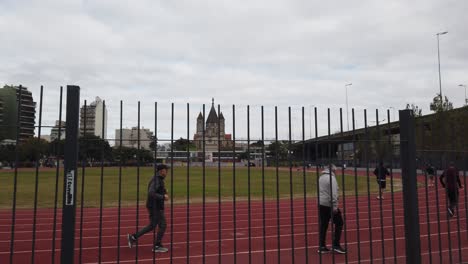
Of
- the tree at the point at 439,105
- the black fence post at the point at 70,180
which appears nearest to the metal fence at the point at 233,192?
the black fence post at the point at 70,180

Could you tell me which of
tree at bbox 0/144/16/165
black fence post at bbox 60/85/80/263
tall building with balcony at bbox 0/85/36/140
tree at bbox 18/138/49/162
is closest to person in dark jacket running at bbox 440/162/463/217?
black fence post at bbox 60/85/80/263

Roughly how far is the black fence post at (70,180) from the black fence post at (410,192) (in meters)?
3.75

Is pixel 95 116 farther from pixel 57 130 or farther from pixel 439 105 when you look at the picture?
pixel 439 105

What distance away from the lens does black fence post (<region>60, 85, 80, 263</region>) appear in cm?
367

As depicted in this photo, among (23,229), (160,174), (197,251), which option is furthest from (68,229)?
(23,229)

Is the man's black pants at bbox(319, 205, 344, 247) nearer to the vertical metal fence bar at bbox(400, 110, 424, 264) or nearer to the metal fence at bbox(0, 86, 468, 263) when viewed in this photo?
the metal fence at bbox(0, 86, 468, 263)

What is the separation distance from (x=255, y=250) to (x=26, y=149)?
536 cm

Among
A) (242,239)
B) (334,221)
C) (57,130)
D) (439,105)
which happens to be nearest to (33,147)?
(57,130)

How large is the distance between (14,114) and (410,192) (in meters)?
4.54

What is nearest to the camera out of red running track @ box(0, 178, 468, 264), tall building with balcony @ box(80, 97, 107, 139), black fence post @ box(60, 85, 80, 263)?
black fence post @ box(60, 85, 80, 263)

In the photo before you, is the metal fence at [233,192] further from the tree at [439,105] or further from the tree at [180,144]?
the tree at [439,105]

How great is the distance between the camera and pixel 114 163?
487 cm

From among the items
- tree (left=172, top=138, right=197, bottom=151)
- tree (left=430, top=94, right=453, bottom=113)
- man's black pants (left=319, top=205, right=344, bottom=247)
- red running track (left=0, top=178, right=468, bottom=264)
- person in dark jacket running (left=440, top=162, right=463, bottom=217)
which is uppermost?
tree (left=430, top=94, right=453, bottom=113)

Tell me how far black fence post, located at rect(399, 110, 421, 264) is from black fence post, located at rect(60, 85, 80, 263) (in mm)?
3749
